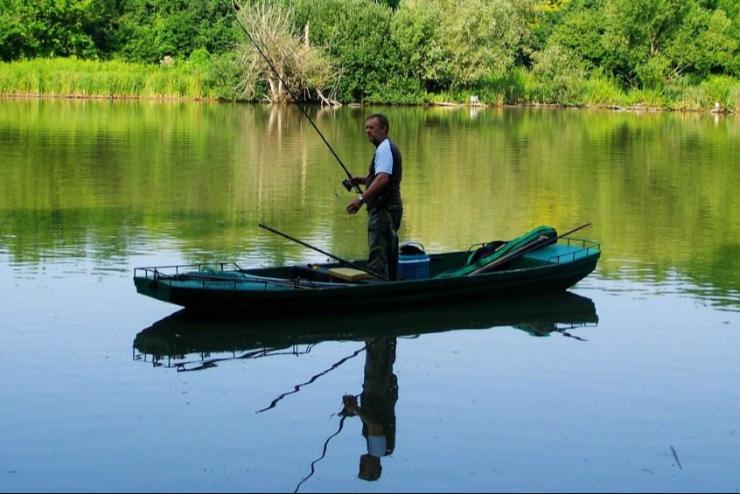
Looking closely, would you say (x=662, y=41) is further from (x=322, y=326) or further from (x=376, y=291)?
(x=322, y=326)

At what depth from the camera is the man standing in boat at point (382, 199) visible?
1082 centimetres

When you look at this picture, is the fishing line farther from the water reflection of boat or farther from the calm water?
the water reflection of boat

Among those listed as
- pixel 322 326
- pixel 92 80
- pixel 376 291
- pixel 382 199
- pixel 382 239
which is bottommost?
pixel 322 326

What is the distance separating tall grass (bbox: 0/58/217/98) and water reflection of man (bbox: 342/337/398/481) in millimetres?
42270

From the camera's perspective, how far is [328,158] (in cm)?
2681

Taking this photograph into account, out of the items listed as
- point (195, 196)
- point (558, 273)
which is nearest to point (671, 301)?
point (558, 273)

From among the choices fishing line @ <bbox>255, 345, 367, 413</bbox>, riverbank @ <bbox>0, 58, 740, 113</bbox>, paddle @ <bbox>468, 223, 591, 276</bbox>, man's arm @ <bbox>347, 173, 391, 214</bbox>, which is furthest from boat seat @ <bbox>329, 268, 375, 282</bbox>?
riverbank @ <bbox>0, 58, 740, 113</bbox>

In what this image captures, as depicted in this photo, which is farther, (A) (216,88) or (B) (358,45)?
(B) (358,45)

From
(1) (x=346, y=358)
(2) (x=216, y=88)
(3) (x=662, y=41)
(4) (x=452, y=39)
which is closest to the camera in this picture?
(1) (x=346, y=358)

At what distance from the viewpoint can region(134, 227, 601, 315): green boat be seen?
33.4ft

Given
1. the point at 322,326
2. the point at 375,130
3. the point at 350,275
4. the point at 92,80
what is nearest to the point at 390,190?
the point at 375,130

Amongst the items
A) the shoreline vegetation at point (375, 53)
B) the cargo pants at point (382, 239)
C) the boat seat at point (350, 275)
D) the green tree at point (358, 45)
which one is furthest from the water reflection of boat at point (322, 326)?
the green tree at point (358, 45)

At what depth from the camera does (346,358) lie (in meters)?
9.58

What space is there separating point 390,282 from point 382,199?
79cm
